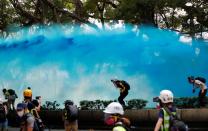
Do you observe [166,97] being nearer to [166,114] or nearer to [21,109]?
[166,114]

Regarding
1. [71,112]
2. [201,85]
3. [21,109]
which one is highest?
[21,109]

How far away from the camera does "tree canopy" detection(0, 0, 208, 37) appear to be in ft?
76.5

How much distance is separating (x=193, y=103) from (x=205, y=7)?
7.60m

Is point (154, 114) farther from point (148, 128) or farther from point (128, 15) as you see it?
point (128, 15)

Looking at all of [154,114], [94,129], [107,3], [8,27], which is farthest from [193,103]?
[8,27]

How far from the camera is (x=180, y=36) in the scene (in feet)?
80.3

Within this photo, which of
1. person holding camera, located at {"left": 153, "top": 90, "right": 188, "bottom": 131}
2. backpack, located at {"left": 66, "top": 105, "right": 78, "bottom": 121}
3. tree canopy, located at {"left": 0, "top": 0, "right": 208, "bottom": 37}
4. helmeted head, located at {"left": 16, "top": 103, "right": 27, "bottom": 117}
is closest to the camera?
person holding camera, located at {"left": 153, "top": 90, "right": 188, "bottom": 131}

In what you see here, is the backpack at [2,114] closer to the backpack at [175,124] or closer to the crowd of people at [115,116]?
the crowd of people at [115,116]

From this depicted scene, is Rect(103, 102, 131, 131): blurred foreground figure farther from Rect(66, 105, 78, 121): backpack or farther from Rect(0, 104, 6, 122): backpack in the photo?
Rect(0, 104, 6, 122): backpack

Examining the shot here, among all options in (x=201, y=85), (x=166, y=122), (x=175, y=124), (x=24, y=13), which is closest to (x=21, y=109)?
(x=166, y=122)

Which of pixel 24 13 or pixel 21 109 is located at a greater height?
pixel 24 13

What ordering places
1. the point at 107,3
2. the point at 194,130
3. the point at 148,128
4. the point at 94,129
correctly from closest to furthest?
the point at 194,130 < the point at 148,128 < the point at 94,129 < the point at 107,3

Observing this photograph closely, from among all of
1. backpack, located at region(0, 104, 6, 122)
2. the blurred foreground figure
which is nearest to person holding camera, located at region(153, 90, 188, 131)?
the blurred foreground figure

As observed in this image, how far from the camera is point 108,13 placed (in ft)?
101
